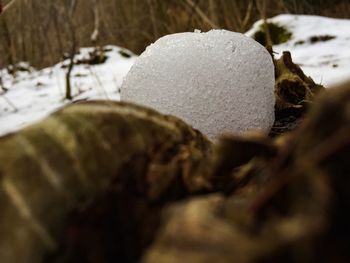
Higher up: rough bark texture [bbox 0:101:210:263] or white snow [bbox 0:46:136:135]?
rough bark texture [bbox 0:101:210:263]

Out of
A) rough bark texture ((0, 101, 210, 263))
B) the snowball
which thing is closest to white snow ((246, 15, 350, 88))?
the snowball

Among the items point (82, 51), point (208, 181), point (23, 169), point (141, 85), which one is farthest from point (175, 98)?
point (82, 51)

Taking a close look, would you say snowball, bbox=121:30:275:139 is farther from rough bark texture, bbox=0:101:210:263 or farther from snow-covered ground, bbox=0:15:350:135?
snow-covered ground, bbox=0:15:350:135

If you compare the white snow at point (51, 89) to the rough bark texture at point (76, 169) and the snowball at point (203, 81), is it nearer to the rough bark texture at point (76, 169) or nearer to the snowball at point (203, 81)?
the snowball at point (203, 81)

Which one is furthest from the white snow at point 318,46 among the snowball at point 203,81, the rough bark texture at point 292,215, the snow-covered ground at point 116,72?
the rough bark texture at point 292,215

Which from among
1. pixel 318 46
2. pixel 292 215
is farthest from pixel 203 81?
pixel 318 46

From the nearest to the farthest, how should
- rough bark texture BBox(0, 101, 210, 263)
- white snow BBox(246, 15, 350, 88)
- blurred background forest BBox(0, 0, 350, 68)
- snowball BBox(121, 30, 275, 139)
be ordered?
rough bark texture BBox(0, 101, 210, 263)
snowball BBox(121, 30, 275, 139)
white snow BBox(246, 15, 350, 88)
blurred background forest BBox(0, 0, 350, 68)

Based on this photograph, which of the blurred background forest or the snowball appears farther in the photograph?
the blurred background forest
